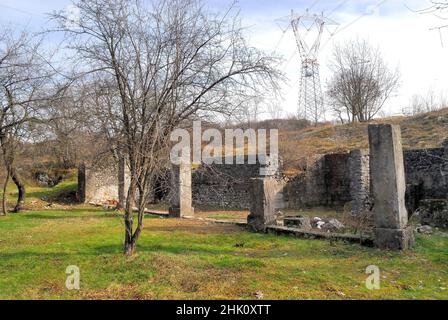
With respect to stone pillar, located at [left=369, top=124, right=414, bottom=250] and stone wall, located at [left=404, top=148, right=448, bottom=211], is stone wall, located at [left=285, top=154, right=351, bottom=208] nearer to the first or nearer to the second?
stone wall, located at [left=404, top=148, right=448, bottom=211]

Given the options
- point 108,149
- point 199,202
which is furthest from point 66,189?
point 108,149

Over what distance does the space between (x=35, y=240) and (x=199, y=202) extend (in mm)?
13745

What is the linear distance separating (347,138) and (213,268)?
86.7ft

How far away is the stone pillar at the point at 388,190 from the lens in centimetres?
890

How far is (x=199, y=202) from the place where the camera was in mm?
23688

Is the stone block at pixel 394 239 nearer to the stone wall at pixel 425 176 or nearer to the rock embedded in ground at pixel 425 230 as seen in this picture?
the rock embedded in ground at pixel 425 230

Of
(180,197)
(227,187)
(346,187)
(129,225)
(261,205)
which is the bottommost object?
(129,225)

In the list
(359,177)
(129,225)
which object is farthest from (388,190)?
(359,177)

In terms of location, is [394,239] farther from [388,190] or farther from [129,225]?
[129,225]

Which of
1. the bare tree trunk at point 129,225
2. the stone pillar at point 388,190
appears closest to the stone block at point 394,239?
the stone pillar at point 388,190

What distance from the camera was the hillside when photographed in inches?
947

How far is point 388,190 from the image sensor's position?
914 cm

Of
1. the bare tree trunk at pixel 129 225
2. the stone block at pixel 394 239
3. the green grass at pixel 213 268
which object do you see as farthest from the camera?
the stone block at pixel 394 239

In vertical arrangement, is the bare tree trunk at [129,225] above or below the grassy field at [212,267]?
above
